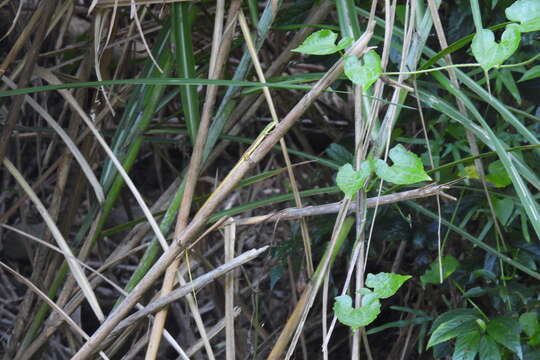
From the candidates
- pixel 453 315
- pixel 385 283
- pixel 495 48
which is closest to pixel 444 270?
pixel 453 315

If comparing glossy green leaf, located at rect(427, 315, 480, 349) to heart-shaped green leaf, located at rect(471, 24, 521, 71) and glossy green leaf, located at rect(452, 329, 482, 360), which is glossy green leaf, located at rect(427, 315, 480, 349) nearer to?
glossy green leaf, located at rect(452, 329, 482, 360)

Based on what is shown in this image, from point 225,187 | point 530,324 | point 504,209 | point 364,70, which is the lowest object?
point 530,324

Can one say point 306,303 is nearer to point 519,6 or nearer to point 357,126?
point 357,126

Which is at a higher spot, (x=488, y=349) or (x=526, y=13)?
(x=526, y=13)

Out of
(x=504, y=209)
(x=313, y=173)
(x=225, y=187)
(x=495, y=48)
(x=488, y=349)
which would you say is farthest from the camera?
(x=313, y=173)

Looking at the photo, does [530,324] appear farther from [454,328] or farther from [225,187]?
[225,187]

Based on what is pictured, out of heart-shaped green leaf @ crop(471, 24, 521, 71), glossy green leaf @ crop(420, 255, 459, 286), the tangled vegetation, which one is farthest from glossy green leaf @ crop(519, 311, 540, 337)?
heart-shaped green leaf @ crop(471, 24, 521, 71)
